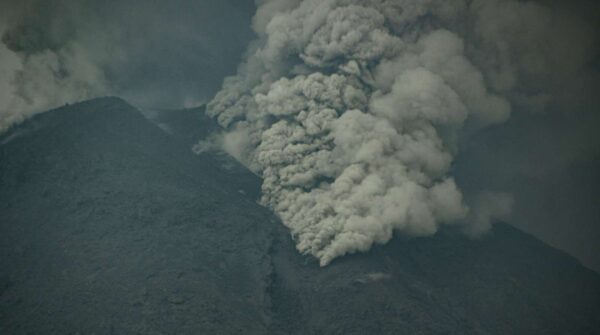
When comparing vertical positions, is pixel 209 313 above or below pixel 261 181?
below

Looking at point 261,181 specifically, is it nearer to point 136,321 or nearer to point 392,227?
point 392,227

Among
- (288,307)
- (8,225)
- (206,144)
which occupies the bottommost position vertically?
(288,307)

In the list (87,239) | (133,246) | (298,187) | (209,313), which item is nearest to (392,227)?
(298,187)

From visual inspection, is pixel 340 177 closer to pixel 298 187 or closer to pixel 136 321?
pixel 298 187

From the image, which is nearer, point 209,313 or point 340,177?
point 209,313

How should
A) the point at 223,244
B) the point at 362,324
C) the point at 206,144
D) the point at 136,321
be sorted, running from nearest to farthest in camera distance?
the point at 136,321
the point at 362,324
the point at 223,244
the point at 206,144

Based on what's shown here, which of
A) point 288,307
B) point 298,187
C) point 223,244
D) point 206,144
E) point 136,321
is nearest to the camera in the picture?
point 136,321
